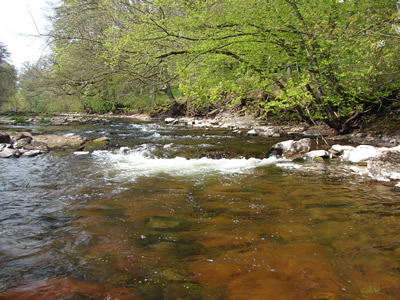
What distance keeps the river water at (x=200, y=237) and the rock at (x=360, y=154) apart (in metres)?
1.23

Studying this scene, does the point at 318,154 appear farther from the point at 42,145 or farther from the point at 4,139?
the point at 4,139

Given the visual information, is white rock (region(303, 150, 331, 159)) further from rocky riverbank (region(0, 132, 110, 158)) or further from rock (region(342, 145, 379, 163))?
rocky riverbank (region(0, 132, 110, 158))

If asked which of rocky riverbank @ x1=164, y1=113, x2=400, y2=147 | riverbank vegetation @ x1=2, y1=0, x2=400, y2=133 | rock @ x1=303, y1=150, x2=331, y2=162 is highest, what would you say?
riverbank vegetation @ x1=2, y1=0, x2=400, y2=133

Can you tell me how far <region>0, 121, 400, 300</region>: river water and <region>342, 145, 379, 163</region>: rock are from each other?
4.04 feet

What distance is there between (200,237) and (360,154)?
18.3ft

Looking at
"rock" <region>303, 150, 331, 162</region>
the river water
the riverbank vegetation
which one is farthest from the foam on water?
the riverbank vegetation

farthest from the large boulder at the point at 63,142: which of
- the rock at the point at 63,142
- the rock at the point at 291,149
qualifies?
the rock at the point at 291,149

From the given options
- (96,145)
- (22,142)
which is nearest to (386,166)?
(96,145)

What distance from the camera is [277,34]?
732 centimetres

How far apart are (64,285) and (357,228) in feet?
10.1

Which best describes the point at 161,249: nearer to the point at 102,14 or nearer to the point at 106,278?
the point at 106,278

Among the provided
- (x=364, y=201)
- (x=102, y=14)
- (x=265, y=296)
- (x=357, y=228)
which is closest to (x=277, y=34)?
(x=364, y=201)

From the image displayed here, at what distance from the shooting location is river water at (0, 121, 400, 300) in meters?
1.88

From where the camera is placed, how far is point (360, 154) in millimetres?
6184
